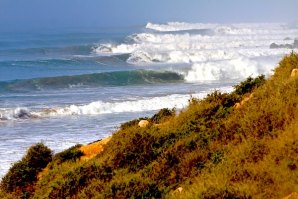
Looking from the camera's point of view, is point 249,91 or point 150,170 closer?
point 150,170

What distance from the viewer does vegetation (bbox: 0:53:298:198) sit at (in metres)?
6.25

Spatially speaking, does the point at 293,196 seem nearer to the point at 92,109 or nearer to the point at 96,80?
the point at 92,109

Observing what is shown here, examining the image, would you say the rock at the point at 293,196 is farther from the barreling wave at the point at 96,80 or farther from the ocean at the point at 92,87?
the barreling wave at the point at 96,80

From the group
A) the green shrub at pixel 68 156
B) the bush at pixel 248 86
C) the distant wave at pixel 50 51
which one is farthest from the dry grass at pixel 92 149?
the distant wave at pixel 50 51

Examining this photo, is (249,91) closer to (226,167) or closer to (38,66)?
(226,167)

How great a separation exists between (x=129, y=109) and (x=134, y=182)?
20.6m

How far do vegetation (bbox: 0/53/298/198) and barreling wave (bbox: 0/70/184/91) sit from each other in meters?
31.3

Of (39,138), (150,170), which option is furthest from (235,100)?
(39,138)

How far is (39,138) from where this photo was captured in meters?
20.1

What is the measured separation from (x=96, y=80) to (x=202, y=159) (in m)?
35.5

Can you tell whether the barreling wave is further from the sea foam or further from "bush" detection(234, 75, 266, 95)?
"bush" detection(234, 75, 266, 95)

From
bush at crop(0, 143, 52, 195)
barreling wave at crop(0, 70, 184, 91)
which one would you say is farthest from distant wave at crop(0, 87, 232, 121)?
bush at crop(0, 143, 52, 195)

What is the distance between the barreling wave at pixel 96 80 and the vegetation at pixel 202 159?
3125cm

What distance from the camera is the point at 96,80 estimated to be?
42938mm
